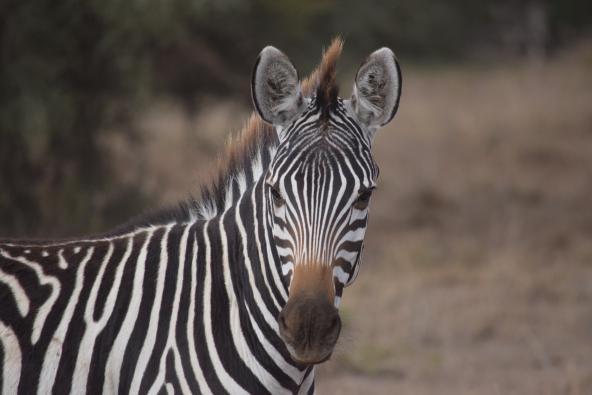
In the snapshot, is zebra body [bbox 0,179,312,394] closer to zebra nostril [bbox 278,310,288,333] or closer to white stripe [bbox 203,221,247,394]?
white stripe [bbox 203,221,247,394]

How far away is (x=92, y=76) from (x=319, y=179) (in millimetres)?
7506

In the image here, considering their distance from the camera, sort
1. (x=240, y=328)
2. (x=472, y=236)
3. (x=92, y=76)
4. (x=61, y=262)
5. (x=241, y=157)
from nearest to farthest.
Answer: (x=240, y=328) < (x=61, y=262) < (x=241, y=157) < (x=92, y=76) < (x=472, y=236)

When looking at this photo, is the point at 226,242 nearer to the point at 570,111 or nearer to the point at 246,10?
the point at 246,10

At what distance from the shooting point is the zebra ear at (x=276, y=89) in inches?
142

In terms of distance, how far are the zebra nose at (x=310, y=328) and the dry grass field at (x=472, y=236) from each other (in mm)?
961

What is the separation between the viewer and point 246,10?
12.1 m

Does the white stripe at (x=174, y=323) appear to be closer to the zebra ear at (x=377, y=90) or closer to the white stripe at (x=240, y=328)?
the white stripe at (x=240, y=328)

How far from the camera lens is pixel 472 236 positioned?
1180cm

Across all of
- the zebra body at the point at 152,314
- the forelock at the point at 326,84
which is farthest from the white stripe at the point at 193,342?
the forelock at the point at 326,84

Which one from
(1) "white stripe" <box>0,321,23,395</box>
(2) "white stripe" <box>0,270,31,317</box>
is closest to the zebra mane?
(2) "white stripe" <box>0,270,31,317</box>

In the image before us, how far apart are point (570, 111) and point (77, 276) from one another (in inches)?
607

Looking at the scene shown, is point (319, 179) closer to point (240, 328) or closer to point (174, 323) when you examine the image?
point (240, 328)

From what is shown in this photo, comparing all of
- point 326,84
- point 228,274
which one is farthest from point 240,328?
point 326,84

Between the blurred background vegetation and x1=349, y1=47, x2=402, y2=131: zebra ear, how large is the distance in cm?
599
